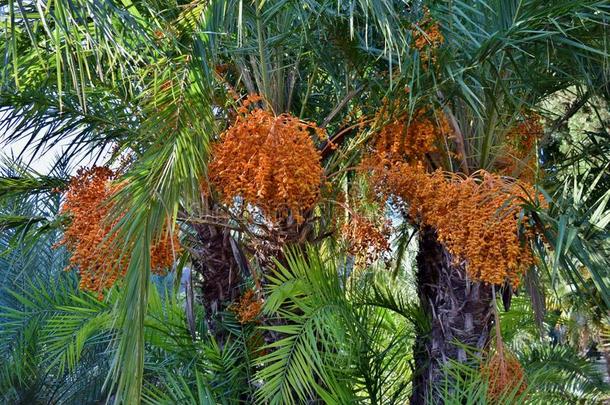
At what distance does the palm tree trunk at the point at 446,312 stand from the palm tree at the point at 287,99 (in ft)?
0.04

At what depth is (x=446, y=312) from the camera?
16.8 feet

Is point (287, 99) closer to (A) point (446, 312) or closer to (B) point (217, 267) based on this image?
(B) point (217, 267)

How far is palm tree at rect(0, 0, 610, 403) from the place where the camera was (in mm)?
3777

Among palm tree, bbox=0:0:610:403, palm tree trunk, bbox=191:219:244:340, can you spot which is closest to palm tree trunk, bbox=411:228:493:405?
palm tree, bbox=0:0:610:403

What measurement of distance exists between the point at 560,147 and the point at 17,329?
5846mm

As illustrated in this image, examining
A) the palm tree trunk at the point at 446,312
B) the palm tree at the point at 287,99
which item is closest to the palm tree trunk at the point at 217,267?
the palm tree at the point at 287,99

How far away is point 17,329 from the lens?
6578 mm

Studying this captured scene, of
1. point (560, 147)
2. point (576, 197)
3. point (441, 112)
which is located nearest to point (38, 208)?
point (441, 112)

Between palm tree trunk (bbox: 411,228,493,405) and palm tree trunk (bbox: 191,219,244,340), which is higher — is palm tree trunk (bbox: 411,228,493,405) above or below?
below

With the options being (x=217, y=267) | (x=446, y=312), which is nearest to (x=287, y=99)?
(x=217, y=267)

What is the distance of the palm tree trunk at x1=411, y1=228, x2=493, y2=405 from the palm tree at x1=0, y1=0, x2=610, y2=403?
11 mm

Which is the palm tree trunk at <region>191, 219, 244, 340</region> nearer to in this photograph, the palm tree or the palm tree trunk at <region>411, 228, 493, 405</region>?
the palm tree

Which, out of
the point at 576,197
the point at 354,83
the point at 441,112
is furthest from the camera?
the point at 354,83

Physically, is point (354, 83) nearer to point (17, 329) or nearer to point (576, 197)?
point (576, 197)
